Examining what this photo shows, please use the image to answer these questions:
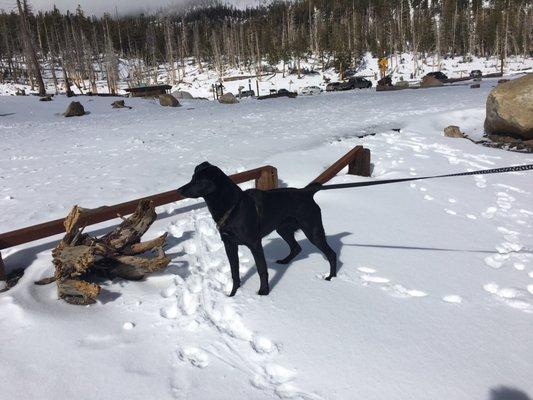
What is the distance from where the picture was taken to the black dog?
2797mm

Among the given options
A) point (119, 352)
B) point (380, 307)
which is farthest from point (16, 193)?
point (380, 307)

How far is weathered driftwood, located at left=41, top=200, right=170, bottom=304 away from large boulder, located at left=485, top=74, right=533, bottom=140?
9.94 meters

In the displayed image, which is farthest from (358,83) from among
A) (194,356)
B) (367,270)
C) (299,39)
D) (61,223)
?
(194,356)

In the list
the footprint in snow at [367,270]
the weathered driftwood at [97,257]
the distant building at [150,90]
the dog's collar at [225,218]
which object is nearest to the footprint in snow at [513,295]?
the footprint in snow at [367,270]

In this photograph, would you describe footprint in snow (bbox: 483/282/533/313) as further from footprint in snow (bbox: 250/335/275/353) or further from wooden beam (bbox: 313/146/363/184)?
wooden beam (bbox: 313/146/363/184)

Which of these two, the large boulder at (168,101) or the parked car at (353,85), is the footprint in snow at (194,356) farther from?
the parked car at (353,85)

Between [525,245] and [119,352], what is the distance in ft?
14.5

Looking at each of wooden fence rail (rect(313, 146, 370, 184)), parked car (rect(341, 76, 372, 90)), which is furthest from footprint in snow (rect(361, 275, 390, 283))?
parked car (rect(341, 76, 372, 90))

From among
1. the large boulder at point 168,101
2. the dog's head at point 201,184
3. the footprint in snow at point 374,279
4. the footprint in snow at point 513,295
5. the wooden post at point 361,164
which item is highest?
the large boulder at point 168,101

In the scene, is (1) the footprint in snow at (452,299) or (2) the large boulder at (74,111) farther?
(2) the large boulder at (74,111)

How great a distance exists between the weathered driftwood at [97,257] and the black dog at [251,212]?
85 centimetres

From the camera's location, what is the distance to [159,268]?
11.1ft

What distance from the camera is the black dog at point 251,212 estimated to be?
9.18 ft

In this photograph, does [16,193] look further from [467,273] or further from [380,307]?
[467,273]
